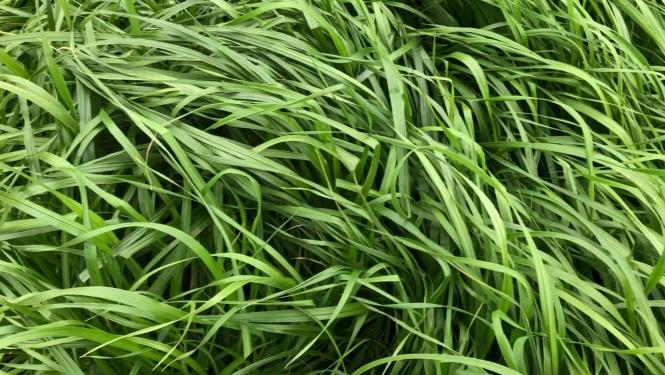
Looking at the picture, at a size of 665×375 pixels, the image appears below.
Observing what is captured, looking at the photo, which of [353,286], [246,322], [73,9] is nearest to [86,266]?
[246,322]

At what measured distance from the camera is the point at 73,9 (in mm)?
1041

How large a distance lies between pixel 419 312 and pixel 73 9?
717 mm

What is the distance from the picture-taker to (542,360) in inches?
31.1

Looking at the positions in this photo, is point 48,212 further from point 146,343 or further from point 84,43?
point 84,43

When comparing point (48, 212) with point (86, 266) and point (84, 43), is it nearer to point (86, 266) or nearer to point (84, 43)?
point (86, 266)

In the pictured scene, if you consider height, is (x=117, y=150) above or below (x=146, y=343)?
above

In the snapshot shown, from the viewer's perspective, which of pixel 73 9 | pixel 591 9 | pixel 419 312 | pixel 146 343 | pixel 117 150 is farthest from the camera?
pixel 591 9

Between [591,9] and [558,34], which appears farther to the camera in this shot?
[591,9]

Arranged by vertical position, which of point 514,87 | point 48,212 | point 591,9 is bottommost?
point 48,212

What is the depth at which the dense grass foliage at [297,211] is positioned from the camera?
2.50ft

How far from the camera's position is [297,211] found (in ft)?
2.77

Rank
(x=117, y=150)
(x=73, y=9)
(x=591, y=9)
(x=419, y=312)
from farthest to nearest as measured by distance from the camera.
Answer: (x=591, y=9), (x=73, y=9), (x=117, y=150), (x=419, y=312)

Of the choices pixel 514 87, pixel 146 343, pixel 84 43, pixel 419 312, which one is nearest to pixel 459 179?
pixel 419 312

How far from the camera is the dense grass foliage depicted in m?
0.76
